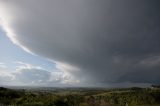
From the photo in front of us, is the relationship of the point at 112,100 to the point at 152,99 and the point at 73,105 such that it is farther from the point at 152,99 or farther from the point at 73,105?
the point at 73,105

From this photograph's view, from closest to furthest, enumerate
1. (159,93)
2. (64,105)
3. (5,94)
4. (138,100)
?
(64,105) → (5,94) → (138,100) → (159,93)

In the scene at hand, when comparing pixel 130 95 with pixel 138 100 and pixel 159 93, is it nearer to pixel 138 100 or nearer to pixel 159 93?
pixel 138 100

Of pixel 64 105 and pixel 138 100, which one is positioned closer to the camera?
pixel 64 105

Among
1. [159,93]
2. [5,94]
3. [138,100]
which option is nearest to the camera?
[5,94]

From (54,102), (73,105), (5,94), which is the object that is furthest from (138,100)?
(5,94)

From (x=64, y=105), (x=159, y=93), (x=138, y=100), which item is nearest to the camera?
(x=64, y=105)

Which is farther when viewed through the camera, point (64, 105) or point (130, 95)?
point (130, 95)

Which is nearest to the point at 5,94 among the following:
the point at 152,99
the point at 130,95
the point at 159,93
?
the point at 130,95

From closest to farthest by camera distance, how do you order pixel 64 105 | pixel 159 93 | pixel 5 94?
pixel 64 105, pixel 5 94, pixel 159 93
